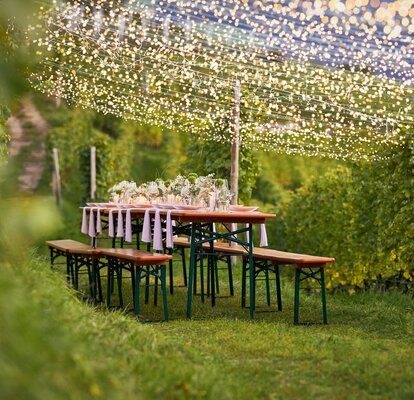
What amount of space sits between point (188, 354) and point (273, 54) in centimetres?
529

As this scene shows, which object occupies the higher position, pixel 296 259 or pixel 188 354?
pixel 296 259

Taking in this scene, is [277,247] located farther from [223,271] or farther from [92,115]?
[92,115]

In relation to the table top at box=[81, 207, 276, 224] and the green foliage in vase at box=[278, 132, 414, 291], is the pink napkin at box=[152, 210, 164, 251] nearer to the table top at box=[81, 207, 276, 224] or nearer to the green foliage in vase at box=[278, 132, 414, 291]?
the table top at box=[81, 207, 276, 224]

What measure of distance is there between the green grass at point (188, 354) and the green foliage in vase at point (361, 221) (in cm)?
147

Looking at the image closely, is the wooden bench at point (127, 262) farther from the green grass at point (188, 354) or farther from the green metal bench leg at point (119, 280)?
the green grass at point (188, 354)

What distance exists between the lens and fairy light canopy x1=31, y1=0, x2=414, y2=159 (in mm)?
7148

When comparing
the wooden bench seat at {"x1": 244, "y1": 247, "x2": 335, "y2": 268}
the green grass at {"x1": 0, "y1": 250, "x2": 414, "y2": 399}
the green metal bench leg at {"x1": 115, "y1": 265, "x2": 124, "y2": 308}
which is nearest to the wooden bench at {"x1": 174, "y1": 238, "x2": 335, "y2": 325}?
the wooden bench seat at {"x1": 244, "y1": 247, "x2": 335, "y2": 268}

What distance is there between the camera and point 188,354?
13.6 feet

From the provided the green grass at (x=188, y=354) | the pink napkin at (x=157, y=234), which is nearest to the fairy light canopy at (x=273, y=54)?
the pink napkin at (x=157, y=234)

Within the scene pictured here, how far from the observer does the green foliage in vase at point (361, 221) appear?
7496mm

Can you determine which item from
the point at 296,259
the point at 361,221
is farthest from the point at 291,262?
the point at 361,221

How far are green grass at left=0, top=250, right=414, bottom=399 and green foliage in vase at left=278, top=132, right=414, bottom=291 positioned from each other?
58.0 inches

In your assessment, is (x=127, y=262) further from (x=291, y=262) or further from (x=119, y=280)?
(x=291, y=262)

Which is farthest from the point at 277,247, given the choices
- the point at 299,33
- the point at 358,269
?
the point at 299,33
